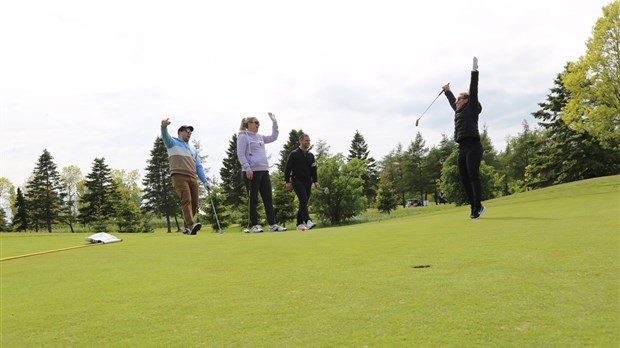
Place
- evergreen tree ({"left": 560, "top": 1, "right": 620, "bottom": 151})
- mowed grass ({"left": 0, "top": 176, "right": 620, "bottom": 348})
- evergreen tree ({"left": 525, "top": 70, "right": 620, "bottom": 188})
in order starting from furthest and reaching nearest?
evergreen tree ({"left": 525, "top": 70, "right": 620, "bottom": 188}) → evergreen tree ({"left": 560, "top": 1, "right": 620, "bottom": 151}) → mowed grass ({"left": 0, "top": 176, "right": 620, "bottom": 348})

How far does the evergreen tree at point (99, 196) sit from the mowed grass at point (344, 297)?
64.9m

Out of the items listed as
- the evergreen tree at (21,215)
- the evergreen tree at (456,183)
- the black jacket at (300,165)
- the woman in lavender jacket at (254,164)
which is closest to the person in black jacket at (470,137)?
the black jacket at (300,165)

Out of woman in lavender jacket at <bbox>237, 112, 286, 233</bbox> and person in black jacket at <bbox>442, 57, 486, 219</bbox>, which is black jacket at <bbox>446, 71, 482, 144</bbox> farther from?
woman in lavender jacket at <bbox>237, 112, 286, 233</bbox>

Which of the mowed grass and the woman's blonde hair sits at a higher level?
the woman's blonde hair

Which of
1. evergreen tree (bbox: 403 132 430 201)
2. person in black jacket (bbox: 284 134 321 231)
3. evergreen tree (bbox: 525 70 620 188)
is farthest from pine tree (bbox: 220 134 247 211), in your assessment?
person in black jacket (bbox: 284 134 321 231)

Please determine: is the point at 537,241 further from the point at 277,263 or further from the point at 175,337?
the point at 175,337

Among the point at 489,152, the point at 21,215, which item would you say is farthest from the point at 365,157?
the point at 21,215

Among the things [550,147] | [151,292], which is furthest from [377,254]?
[550,147]

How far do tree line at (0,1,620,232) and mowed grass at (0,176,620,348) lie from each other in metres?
29.3

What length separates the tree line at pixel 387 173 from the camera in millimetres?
28734

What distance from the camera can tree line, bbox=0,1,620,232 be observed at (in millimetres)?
28734

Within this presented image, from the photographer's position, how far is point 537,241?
4.41 metres

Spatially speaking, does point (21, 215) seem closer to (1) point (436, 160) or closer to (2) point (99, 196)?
(2) point (99, 196)

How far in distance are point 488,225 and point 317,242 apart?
2570 mm
